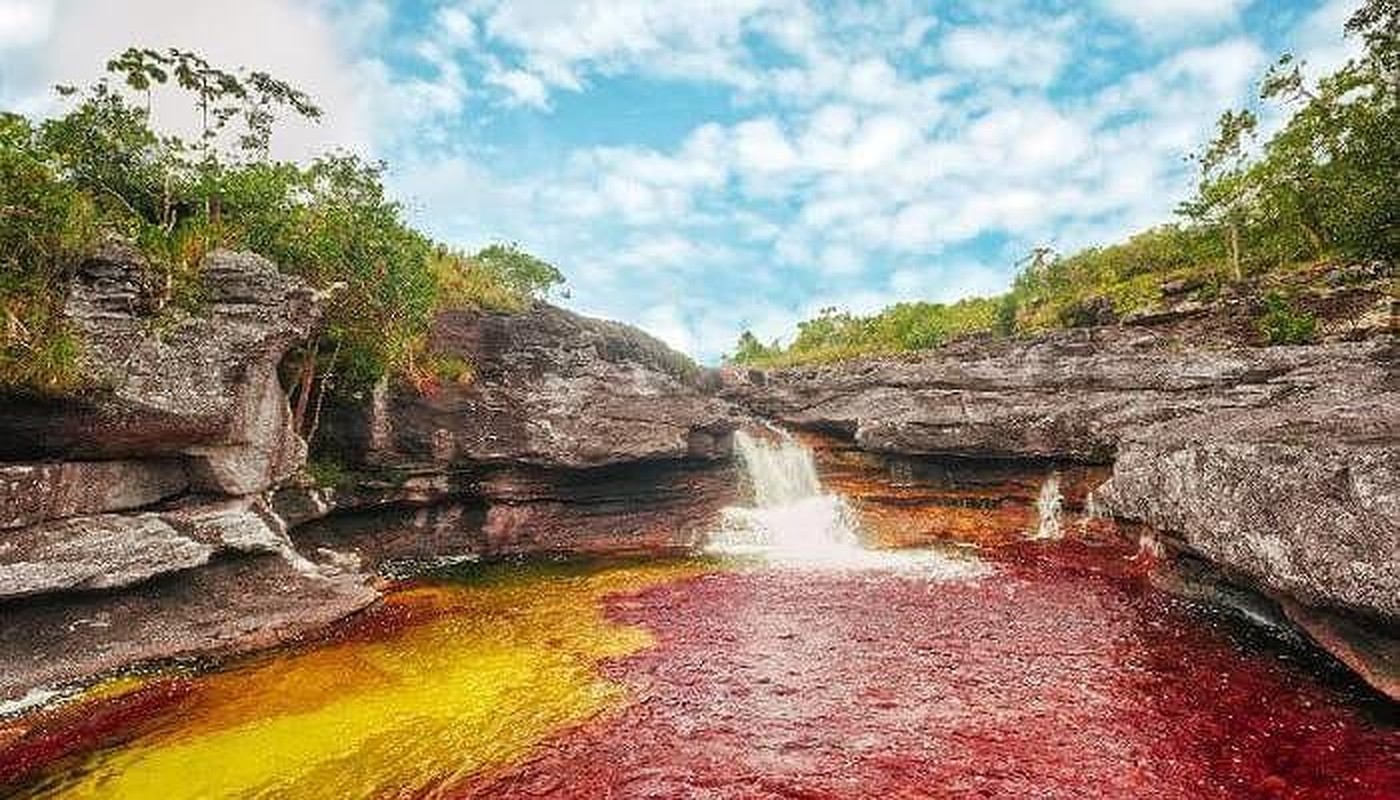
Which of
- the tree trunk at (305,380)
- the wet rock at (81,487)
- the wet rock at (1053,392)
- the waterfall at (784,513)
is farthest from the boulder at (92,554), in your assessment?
the wet rock at (1053,392)

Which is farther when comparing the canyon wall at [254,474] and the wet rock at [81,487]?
the canyon wall at [254,474]

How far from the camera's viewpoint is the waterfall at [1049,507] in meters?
28.9

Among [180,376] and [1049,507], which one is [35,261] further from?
[1049,507]

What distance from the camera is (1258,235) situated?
3644cm

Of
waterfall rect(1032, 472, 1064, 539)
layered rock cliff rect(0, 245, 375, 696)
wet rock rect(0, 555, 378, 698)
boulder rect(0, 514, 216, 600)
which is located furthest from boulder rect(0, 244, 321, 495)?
waterfall rect(1032, 472, 1064, 539)

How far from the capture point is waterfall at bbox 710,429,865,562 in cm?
3041

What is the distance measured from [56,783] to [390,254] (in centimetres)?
1696

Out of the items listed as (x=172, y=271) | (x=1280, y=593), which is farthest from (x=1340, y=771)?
(x=172, y=271)

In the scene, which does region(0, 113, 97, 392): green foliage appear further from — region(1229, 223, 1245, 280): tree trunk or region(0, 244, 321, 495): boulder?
region(1229, 223, 1245, 280): tree trunk

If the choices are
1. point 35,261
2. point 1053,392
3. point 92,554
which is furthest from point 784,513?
point 35,261

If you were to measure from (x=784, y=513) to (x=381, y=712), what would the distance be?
22251 millimetres

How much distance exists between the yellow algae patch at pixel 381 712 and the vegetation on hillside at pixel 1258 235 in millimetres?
22644

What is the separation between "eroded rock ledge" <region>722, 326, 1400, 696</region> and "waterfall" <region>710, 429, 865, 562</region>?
212 cm

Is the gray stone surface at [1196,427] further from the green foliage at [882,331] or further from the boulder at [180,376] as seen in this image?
the boulder at [180,376]
